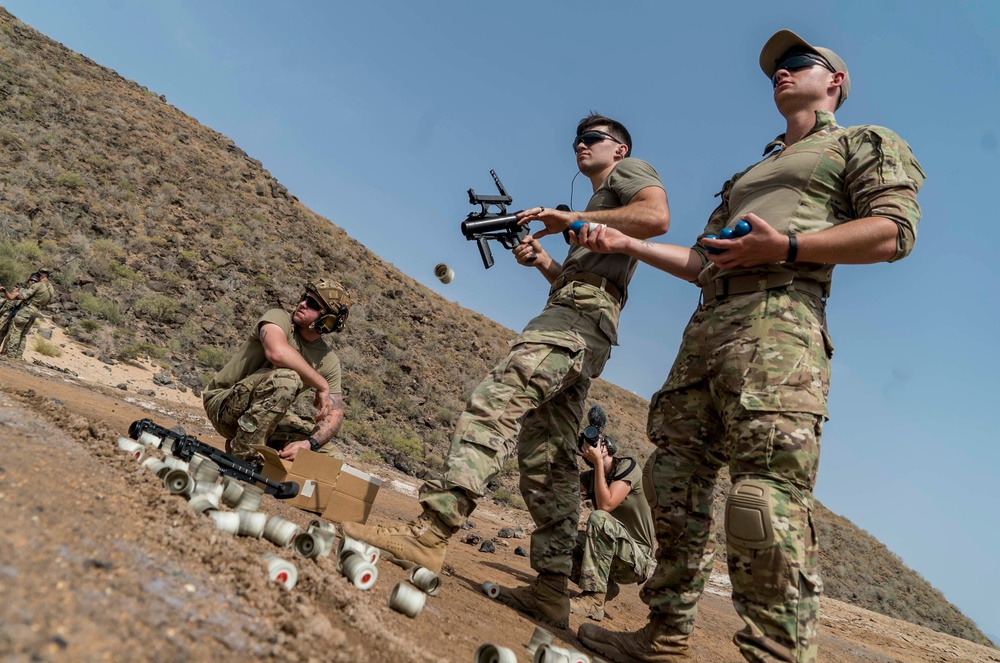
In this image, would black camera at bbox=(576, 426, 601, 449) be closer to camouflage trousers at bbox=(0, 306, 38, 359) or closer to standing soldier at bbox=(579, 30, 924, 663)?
standing soldier at bbox=(579, 30, 924, 663)

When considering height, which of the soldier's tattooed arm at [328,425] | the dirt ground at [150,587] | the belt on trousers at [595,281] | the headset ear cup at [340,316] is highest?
the belt on trousers at [595,281]

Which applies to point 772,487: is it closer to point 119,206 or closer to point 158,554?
point 158,554

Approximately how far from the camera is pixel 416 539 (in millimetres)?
3031

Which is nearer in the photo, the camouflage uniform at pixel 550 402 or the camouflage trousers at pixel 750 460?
the camouflage trousers at pixel 750 460

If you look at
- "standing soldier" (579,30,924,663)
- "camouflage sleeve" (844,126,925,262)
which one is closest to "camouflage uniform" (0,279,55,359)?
"standing soldier" (579,30,924,663)

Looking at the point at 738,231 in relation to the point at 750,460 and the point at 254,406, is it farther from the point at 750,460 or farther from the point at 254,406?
the point at 254,406

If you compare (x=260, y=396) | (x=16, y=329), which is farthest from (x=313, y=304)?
(x=16, y=329)

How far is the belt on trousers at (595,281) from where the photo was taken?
3686mm

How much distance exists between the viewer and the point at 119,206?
774 inches

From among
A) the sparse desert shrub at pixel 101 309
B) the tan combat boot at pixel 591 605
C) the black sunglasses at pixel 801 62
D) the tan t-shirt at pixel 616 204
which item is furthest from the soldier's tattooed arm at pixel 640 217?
the sparse desert shrub at pixel 101 309

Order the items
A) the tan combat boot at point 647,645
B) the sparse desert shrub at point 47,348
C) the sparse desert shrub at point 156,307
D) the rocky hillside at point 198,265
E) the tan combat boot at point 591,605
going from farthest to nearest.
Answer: the sparse desert shrub at point 156,307 → the rocky hillside at point 198,265 → the sparse desert shrub at point 47,348 → the tan combat boot at point 591,605 → the tan combat boot at point 647,645

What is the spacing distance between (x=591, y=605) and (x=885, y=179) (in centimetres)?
336

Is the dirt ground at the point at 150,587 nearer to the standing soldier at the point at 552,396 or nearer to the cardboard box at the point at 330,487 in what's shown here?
the standing soldier at the point at 552,396

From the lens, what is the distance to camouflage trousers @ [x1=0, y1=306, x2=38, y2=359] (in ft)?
33.0
